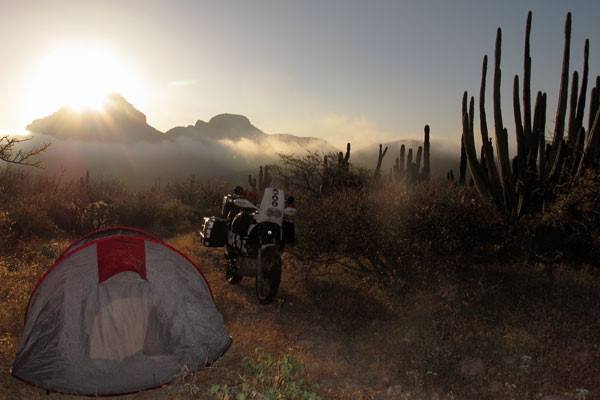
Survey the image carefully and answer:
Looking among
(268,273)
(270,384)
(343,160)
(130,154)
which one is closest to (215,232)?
(268,273)

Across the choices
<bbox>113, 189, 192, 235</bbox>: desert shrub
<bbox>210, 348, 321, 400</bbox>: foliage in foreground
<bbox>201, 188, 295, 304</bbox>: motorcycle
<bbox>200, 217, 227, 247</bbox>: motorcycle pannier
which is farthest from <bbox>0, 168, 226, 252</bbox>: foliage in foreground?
<bbox>210, 348, 321, 400</bbox>: foliage in foreground

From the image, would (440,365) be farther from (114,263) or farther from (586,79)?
(586,79)

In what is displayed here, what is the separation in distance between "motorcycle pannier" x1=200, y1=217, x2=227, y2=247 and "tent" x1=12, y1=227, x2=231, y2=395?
9.18ft

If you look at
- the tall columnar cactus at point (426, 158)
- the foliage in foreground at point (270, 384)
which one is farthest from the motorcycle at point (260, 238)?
the tall columnar cactus at point (426, 158)

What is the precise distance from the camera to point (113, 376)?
5008 millimetres

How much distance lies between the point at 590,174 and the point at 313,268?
5387 mm

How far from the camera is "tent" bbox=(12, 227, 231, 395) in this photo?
4.93 meters

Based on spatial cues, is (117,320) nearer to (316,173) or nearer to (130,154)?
(316,173)

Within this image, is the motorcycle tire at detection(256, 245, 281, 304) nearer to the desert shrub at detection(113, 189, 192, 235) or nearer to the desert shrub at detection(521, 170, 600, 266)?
the desert shrub at detection(521, 170, 600, 266)

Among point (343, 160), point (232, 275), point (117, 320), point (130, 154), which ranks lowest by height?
point (232, 275)

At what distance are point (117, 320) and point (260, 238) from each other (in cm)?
279

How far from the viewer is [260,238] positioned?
25.7ft

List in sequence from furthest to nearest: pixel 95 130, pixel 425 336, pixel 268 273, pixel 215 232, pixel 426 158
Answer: pixel 95 130 → pixel 426 158 → pixel 215 232 → pixel 268 273 → pixel 425 336

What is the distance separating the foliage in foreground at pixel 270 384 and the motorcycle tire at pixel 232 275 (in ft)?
11.6
